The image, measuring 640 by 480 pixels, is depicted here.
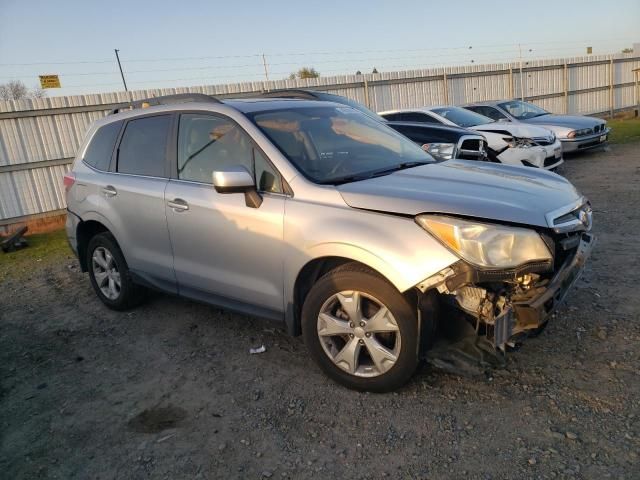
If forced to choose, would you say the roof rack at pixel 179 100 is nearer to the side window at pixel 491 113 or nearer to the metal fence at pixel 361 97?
the metal fence at pixel 361 97

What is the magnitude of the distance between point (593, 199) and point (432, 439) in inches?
243

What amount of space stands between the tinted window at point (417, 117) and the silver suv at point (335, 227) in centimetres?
614

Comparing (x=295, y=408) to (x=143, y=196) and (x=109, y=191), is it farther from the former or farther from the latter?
(x=109, y=191)

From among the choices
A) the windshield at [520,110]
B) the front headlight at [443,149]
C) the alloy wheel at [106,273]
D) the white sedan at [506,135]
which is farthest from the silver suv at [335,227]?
the windshield at [520,110]

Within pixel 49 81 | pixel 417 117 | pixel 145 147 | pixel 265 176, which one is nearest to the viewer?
pixel 265 176

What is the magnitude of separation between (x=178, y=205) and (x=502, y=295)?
2.41 meters

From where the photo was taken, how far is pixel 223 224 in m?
3.57

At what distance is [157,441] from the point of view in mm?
2885

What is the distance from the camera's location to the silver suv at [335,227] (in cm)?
276

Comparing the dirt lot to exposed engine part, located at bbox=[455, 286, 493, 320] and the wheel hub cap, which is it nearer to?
the wheel hub cap

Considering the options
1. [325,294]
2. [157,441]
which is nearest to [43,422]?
[157,441]

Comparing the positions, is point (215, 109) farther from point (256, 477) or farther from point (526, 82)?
point (526, 82)

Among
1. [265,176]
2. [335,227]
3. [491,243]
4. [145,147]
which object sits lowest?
[491,243]

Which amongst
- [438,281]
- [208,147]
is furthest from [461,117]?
[438,281]
